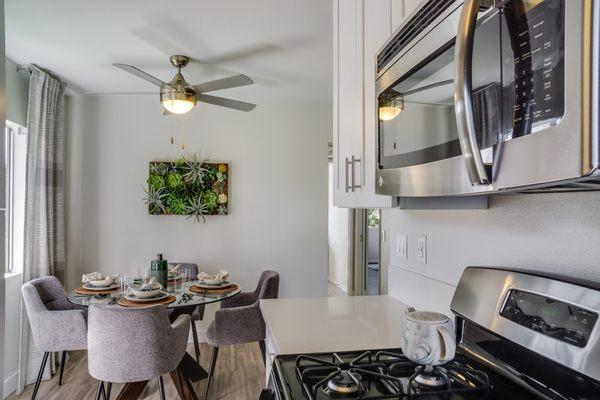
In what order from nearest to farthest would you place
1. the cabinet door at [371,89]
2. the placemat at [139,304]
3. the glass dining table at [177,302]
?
the cabinet door at [371,89] < the placemat at [139,304] < the glass dining table at [177,302]

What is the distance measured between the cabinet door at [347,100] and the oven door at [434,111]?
0.34 m

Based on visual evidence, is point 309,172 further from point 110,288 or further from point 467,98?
point 467,98

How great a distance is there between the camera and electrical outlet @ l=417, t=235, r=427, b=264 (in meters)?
1.56

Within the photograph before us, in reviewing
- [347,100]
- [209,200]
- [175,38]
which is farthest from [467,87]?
[209,200]

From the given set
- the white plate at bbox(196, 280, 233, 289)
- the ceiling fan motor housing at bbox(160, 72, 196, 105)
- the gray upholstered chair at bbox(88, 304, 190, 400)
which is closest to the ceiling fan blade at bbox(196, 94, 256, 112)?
the ceiling fan motor housing at bbox(160, 72, 196, 105)

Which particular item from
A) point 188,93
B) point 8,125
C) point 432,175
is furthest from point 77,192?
point 432,175

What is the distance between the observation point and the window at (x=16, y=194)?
10.4ft

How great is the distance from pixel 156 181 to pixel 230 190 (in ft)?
2.44

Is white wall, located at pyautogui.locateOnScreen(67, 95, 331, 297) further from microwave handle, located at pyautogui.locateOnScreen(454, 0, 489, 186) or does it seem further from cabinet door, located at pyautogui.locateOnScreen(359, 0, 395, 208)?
microwave handle, located at pyautogui.locateOnScreen(454, 0, 489, 186)

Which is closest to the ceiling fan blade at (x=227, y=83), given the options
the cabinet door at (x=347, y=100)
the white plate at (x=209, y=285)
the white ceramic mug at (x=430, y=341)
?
the cabinet door at (x=347, y=100)

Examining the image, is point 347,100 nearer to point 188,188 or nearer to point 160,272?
point 160,272

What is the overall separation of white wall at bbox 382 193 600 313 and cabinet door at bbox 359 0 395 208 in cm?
26

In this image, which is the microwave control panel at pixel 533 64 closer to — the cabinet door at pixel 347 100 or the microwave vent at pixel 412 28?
the microwave vent at pixel 412 28

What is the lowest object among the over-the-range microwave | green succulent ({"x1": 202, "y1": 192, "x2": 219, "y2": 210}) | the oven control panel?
the oven control panel
